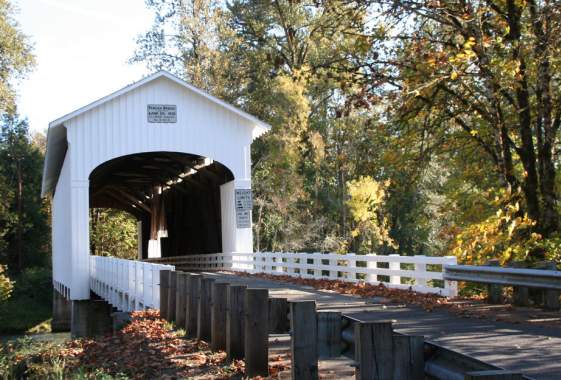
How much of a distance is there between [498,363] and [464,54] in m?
7.03

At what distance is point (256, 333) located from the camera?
22.9ft

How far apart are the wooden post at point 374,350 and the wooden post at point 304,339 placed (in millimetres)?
1302

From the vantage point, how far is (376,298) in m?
12.7

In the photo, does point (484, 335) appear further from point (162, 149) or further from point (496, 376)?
point (162, 149)

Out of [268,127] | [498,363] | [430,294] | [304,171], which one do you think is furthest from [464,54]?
[304,171]

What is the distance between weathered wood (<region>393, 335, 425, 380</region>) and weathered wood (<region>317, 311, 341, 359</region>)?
125 cm

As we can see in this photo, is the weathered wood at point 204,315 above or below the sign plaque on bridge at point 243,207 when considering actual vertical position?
below

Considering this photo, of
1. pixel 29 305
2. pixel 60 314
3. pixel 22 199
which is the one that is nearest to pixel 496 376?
pixel 60 314

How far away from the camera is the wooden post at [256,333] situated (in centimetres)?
693

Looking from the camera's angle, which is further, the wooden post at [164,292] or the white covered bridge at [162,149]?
the white covered bridge at [162,149]

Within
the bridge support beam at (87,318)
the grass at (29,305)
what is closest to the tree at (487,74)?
the bridge support beam at (87,318)

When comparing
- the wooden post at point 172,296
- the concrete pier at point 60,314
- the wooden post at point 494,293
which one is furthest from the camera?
the concrete pier at point 60,314

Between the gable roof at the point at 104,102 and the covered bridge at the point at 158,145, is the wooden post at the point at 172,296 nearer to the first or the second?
the covered bridge at the point at 158,145

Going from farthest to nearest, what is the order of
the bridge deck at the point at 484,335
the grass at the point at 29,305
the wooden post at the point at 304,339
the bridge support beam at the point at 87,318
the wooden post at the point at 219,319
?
the grass at the point at 29,305 < the bridge support beam at the point at 87,318 < the wooden post at the point at 219,319 < the bridge deck at the point at 484,335 < the wooden post at the point at 304,339
